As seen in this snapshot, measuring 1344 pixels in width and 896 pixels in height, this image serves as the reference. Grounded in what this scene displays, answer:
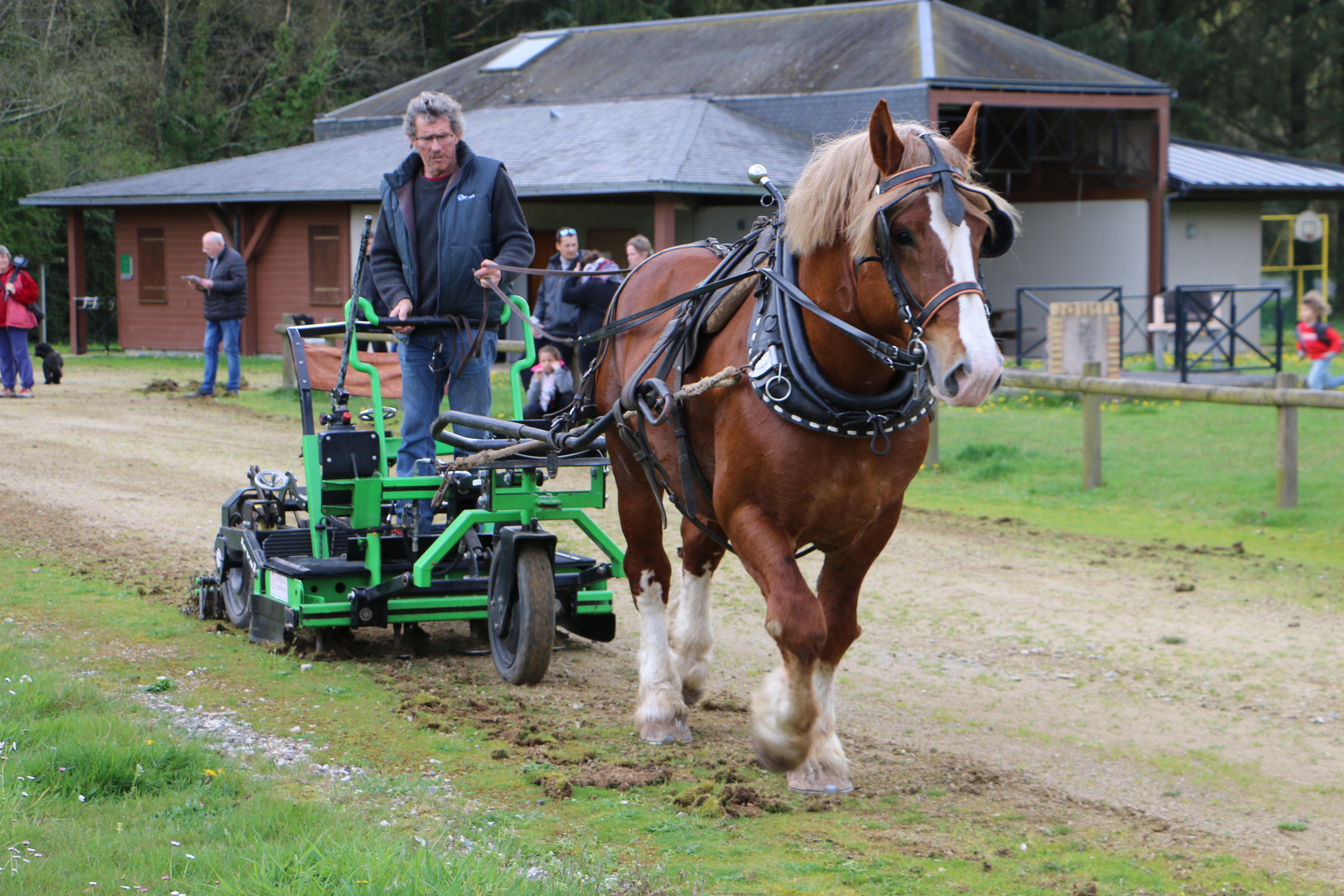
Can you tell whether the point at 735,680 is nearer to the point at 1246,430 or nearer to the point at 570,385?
the point at 570,385

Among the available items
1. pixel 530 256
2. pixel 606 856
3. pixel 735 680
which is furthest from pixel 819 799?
pixel 530 256

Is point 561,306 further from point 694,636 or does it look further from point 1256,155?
point 1256,155

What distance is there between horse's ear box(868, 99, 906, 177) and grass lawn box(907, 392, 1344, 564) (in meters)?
5.67

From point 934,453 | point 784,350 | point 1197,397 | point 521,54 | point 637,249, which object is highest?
point 521,54

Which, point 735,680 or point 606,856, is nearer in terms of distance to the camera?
point 606,856

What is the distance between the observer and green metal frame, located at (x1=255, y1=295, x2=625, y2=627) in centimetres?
565

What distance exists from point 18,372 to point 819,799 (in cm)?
1720

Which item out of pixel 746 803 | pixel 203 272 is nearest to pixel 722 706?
pixel 746 803

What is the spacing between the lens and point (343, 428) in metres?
6.16

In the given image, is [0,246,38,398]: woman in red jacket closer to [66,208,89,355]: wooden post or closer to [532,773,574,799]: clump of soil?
[66,208,89,355]: wooden post

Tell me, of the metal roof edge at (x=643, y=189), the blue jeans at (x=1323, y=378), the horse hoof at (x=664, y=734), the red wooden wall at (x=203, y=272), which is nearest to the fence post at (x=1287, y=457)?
the blue jeans at (x=1323, y=378)

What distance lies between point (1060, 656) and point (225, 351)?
1401cm

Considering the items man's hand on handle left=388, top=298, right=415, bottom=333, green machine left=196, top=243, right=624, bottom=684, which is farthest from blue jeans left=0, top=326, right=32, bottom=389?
man's hand on handle left=388, top=298, right=415, bottom=333

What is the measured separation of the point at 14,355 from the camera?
656 inches
